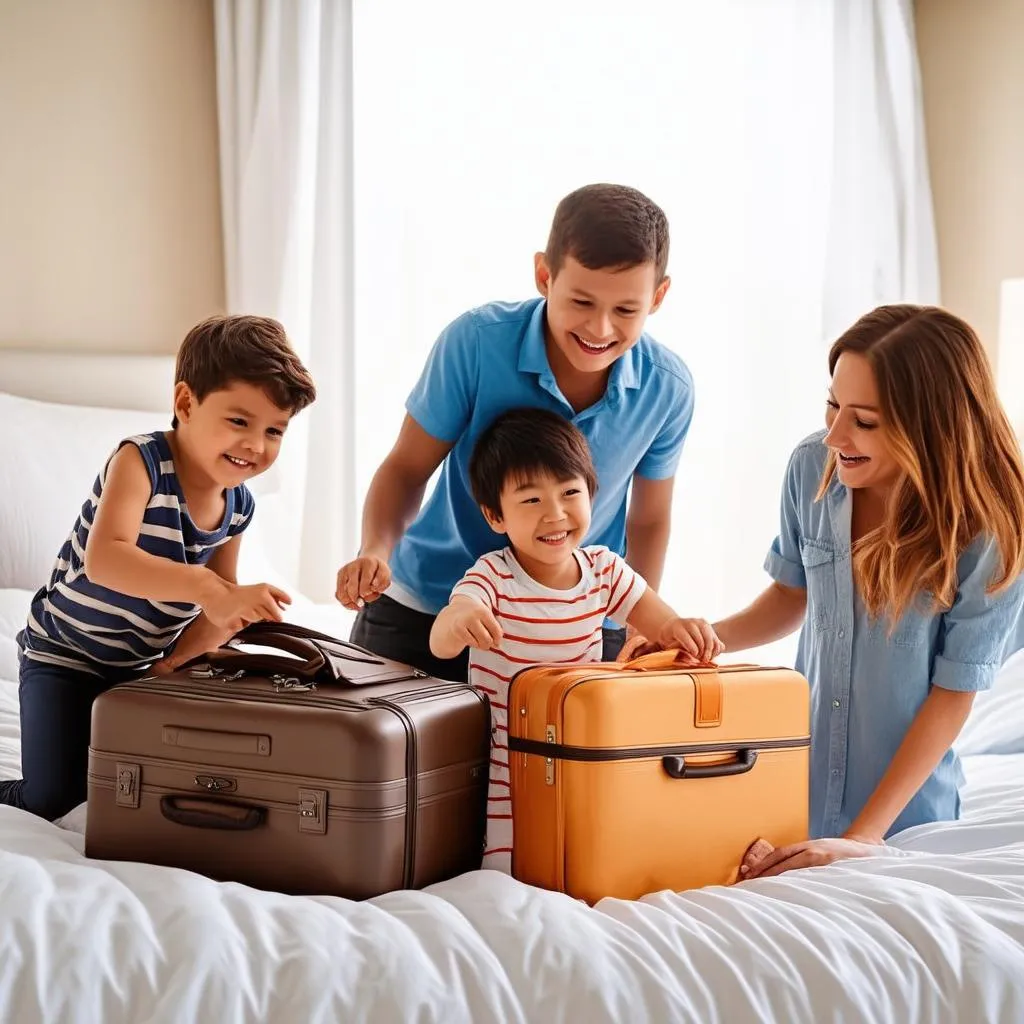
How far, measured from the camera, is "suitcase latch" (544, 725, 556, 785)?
1415 millimetres

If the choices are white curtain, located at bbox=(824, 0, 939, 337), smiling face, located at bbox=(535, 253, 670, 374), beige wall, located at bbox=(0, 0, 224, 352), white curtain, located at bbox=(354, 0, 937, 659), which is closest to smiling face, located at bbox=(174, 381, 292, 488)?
smiling face, located at bbox=(535, 253, 670, 374)

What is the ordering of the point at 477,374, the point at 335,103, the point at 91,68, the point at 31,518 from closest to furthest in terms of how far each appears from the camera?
the point at 477,374
the point at 31,518
the point at 91,68
the point at 335,103

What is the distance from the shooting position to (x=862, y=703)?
179 cm

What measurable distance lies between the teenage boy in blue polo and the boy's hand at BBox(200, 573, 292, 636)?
20 centimetres

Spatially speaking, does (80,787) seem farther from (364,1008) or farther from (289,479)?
(289,479)

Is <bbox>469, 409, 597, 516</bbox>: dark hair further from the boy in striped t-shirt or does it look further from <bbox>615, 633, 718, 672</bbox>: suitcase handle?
<bbox>615, 633, 718, 672</bbox>: suitcase handle

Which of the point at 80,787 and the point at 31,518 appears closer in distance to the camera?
the point at 80,787

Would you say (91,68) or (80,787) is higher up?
(91,68)

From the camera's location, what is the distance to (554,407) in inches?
73.5

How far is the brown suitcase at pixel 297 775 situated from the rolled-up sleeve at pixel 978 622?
2.23 feet

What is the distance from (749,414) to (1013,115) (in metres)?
1.18

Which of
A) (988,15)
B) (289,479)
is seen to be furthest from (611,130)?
(289,479)

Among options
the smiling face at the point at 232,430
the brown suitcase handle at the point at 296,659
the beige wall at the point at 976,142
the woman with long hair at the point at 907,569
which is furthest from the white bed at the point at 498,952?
the beige wall at the point at 976,142

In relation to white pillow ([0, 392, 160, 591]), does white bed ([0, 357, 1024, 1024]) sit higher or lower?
lower
